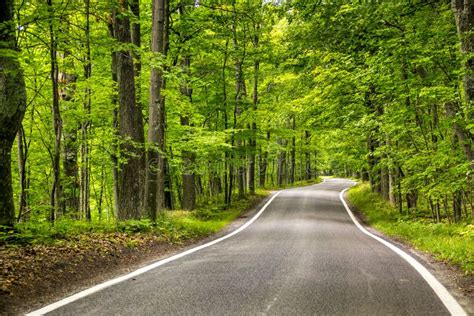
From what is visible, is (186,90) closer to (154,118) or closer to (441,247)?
(154,118)

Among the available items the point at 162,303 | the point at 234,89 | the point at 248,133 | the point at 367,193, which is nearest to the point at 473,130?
the point at 162,303

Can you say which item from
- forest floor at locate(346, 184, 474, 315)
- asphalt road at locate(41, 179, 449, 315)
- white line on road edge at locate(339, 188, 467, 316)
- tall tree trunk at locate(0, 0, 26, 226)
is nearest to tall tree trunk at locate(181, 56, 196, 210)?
forest floor at locate(346, 184, 474, 315)

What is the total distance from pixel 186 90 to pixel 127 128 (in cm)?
781

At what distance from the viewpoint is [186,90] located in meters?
17.6

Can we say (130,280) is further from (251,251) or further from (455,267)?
(455,267)

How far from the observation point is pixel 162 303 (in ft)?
14.2

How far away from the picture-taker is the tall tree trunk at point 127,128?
32.8 ft

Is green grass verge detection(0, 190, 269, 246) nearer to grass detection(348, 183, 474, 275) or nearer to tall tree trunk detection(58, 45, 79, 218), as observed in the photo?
tall tree trunk detection(58, 45, 79, 218)

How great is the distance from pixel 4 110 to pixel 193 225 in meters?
6.68

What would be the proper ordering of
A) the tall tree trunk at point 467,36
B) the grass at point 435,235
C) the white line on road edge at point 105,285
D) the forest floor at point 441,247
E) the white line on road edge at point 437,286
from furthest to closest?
1. the tall tree trunk at point 467,36
2. the grass at point 435,235
3. the forest floor at point 441,247
4. the white line on road edge at point 437,286
5. the white line on road edge at point 105,285

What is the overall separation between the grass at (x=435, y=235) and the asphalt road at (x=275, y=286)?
3.69ft

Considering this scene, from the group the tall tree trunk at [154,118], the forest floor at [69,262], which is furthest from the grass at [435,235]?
the tall tree trunk at [154,118]

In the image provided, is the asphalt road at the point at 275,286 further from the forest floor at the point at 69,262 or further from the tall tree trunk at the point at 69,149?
the tall tree trunk at the point at 69,149

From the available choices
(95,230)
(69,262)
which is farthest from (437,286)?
(95,230)
